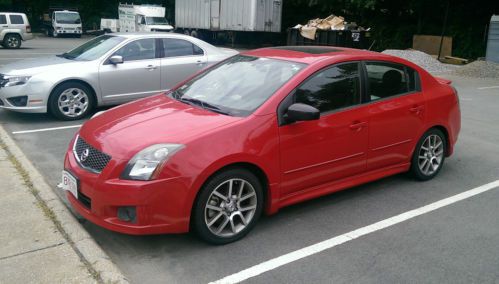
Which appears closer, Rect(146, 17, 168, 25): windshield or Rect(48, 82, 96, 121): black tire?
Rect(48, 82, 96, 121): black tire

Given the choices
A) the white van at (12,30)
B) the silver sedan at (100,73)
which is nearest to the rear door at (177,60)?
the silver sedan at (100,73)

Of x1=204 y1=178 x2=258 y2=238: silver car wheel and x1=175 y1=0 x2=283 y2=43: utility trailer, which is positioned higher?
x1=175 y1=0 x2=283 y2=43: utility trailer

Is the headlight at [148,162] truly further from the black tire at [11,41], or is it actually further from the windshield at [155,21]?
the windshield at [155,21]

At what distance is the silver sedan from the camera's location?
316 inches

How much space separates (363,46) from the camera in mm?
23594

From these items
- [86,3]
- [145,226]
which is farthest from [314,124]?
[86,3]

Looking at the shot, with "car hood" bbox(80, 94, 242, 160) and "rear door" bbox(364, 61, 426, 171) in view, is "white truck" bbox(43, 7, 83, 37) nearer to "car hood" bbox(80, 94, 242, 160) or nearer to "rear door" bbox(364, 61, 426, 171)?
"car hood" bbox(80, 94, 242, 160)

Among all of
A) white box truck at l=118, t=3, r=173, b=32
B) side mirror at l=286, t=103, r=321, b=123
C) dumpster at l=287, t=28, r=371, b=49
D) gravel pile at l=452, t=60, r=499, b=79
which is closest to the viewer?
side mirror at l=286, t=103, r=321, b=123

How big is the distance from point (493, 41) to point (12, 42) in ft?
73.8

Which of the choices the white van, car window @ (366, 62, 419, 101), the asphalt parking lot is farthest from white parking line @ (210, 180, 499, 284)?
the white van

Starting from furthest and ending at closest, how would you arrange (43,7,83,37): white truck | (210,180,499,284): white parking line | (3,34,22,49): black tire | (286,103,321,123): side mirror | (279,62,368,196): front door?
(43,7,83,37): white truck → (3,34,22,49): black tire → (279,62,368,196): front door → (286,103,321,123): side mirror → (210,180,499,284): white parking line

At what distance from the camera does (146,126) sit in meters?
4.12

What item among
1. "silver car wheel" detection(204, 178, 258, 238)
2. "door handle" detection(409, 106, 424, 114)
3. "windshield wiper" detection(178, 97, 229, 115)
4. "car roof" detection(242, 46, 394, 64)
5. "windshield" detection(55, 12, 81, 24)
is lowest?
"silver car wheel" detection(204, 178, 258, 238)

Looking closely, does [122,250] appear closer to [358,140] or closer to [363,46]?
[358,140]
